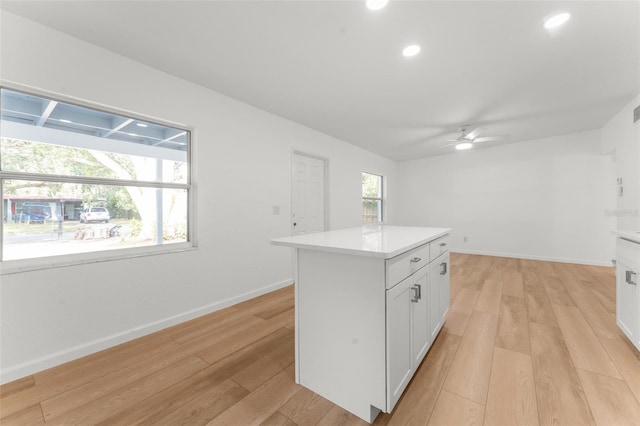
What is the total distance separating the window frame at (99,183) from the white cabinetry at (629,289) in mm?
3868

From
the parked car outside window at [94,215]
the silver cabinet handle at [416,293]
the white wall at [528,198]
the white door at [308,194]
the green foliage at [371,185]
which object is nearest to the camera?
the silver cabinet handle at [416,293]

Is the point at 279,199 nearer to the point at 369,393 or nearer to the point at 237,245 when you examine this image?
the point at 237,245

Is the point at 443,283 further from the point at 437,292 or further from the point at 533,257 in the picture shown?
the point at 533,257

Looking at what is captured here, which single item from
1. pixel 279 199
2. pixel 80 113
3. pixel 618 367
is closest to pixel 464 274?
pixel 618 367

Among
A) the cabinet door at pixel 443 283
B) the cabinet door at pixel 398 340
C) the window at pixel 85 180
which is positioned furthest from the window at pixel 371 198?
the cabinet door at pixel 398 340

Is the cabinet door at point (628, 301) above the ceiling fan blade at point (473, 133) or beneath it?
beneath

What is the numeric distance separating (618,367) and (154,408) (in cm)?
309

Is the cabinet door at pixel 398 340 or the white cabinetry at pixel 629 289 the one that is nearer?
the cabinet door at pixel 398 340

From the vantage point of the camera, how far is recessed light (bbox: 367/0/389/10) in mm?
1609

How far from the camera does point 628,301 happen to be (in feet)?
6.68

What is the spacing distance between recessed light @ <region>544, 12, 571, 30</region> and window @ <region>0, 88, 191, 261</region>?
3.28 meters

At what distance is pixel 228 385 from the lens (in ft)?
5.32

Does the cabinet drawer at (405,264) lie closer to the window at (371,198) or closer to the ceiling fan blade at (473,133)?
the ceiling fan blade at (473,133)

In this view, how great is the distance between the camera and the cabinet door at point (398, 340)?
4.22 feet
